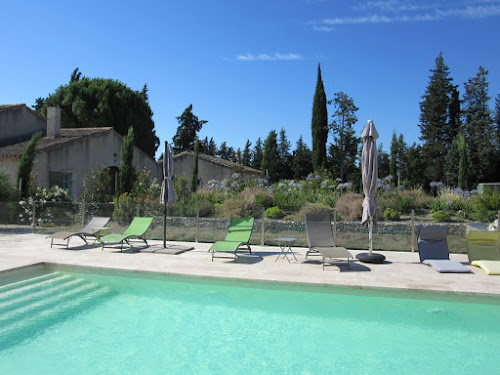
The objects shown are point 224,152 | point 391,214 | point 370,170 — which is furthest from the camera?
point 224,152

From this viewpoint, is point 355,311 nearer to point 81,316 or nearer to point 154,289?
point 154,289

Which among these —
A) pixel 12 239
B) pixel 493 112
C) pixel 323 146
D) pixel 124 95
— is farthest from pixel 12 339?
pixel 493 112

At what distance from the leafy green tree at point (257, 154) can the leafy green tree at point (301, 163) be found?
456 centimetres

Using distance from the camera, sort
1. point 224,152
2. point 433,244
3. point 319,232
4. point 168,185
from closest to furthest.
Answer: point 433,244
point 319,232
point 168,185
point 224,152

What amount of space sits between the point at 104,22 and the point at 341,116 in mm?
31614

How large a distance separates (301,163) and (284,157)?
5.21 m

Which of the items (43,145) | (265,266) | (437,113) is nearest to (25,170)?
(43,145)

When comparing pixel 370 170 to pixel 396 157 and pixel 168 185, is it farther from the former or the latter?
pixel 396 157

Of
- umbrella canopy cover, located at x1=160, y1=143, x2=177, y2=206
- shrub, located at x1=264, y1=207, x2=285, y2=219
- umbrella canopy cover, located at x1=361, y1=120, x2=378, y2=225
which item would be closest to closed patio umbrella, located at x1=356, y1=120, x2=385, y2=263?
umbrella canopy cover, located at x1=361, y1=120, x2=378, y2=225

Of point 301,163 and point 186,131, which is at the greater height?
point 186,131

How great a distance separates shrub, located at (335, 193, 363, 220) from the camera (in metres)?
14.9

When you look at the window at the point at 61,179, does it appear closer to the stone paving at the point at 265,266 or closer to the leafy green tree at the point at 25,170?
the leafy green tree at the point at 25,170

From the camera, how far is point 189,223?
12.7m

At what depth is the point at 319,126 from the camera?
108 ft
